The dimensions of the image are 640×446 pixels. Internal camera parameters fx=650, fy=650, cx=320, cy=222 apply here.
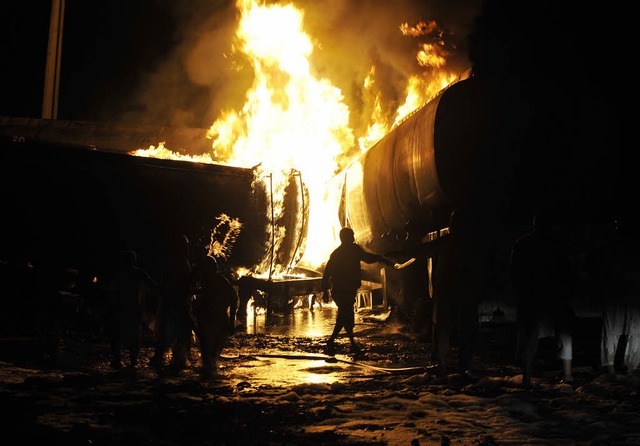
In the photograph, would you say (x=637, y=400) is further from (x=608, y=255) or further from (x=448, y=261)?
(x=448, y=261)

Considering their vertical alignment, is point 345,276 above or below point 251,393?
above

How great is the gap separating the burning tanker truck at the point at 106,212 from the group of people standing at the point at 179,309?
232 cm

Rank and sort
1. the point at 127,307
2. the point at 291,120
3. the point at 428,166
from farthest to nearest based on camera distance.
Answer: the point at 291,120 → the point at 428,166 → the point at 127,307

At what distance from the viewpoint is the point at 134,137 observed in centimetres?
3120

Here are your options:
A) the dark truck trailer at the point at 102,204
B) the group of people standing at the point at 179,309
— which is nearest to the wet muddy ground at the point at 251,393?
the group of people standing at the point at 179,309

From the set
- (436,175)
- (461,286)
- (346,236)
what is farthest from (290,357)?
(436,175)

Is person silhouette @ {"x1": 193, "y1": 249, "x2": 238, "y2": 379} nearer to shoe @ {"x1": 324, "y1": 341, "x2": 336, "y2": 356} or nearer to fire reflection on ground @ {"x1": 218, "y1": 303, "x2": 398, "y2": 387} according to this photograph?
fire reflection on ground @ {"x1": 218, "y1": 303, "x2": 398, "y2": 387}

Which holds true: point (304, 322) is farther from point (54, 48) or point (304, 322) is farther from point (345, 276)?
point (54, 48)

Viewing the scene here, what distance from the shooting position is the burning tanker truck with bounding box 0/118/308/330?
32.5ft

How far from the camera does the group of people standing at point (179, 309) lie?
7.46 m

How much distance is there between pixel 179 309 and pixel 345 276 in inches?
117

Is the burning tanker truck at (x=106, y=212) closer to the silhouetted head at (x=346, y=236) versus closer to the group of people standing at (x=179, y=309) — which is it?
the silhouetted head at (x=346, y=236)

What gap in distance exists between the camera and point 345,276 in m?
9.84

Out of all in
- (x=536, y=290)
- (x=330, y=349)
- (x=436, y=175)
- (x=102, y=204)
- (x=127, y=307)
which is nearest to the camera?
(x=536, y=290)
